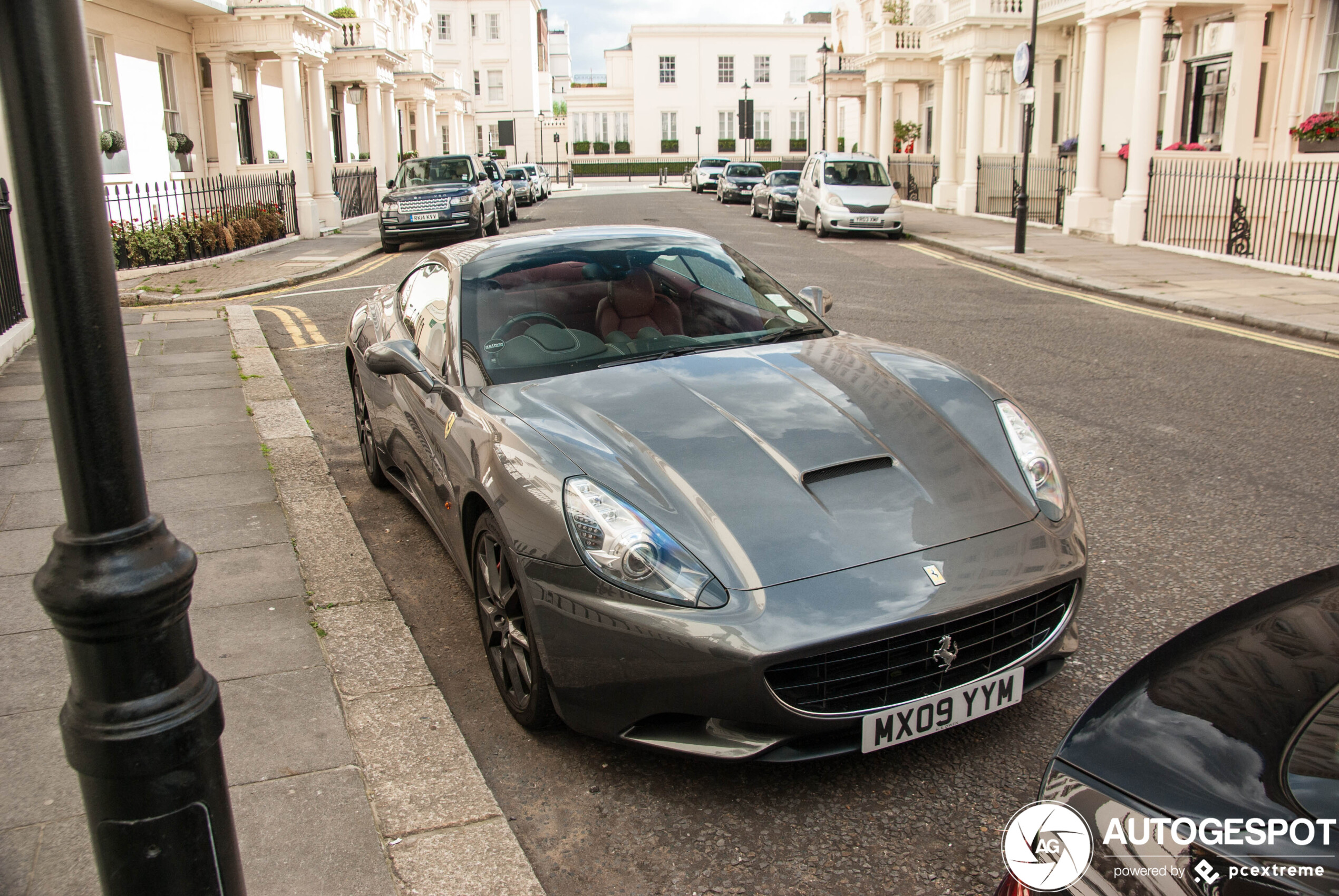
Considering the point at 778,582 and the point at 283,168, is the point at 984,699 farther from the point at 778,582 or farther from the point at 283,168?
the point at 283,168

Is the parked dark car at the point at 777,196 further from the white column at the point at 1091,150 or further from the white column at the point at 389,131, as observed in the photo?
the white column at the point at 389,131

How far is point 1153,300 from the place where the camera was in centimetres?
1237

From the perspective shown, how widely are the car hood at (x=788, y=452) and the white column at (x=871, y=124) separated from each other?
35.1 m

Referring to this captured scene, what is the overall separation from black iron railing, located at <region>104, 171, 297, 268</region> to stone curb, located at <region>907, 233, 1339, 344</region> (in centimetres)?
1282

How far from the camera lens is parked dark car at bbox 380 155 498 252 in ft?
66.9

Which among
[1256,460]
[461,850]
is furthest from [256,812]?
[1256,460]

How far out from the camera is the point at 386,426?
4.87m

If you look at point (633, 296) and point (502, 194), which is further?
point (502, 194)

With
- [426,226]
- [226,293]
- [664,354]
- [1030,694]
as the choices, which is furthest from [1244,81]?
[1030,694]

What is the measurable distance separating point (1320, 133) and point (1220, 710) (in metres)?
18.0

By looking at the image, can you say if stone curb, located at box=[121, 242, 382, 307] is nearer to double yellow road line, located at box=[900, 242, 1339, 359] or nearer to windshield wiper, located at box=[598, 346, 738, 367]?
double yellow road line, located at box=[900, 242, 1339, 359]

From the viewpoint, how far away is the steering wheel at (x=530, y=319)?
4.12 meters

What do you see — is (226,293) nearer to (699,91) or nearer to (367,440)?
(367,440)

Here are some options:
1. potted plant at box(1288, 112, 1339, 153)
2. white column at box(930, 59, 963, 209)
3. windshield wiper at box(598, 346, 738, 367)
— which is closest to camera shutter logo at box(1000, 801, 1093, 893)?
windshield wiper at box(598, 346, 738, 367)
